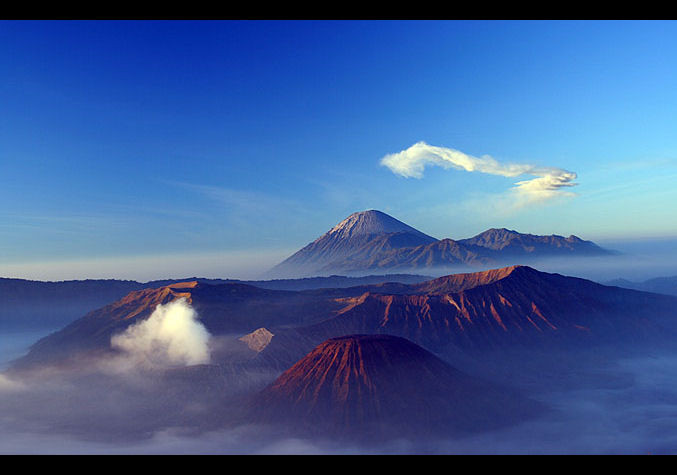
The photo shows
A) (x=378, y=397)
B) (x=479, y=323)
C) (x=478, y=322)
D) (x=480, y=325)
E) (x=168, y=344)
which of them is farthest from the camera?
(x=168, y=344)

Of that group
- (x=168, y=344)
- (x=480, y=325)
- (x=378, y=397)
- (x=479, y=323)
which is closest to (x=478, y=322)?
(x=479, y=323)

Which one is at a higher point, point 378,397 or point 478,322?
point 478,322

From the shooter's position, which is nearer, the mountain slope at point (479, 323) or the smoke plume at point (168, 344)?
the mountain slope at point (479, 323)

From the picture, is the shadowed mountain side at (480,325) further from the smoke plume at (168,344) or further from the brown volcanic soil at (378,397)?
the brown volcanic soil at (378,397)

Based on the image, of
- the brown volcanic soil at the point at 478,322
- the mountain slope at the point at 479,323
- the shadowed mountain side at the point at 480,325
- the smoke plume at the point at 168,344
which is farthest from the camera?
the smoke plume at the point at 168,344

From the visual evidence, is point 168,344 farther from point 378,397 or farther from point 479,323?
point 479,323

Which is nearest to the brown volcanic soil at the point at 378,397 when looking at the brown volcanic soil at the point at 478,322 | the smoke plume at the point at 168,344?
the brown volcanic soil at the point at 478,322

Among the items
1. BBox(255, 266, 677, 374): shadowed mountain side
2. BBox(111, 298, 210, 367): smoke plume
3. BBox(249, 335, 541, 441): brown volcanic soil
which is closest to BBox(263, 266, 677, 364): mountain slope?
BBox(255, 266, 677, 374): shadowed mountain side

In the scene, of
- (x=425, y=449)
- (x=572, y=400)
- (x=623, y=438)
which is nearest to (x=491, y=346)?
(x=572, y=400)
